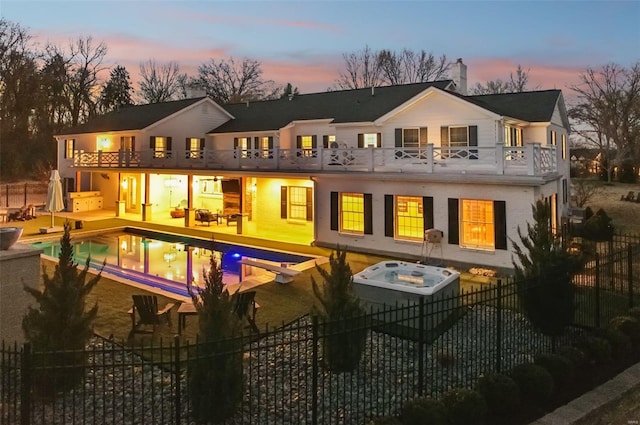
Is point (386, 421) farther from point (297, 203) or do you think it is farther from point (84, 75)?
point (84, 75)

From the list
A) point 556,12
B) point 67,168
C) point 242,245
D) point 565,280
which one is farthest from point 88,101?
point 565,280

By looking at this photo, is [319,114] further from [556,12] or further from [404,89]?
[556,12]

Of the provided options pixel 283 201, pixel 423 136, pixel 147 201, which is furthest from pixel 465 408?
pixel 147 201

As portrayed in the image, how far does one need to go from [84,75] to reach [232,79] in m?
18.7

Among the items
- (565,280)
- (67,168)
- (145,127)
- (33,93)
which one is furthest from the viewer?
(33,93)

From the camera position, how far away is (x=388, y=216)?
18891mm

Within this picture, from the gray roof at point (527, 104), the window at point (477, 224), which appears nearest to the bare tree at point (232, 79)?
the gray roof at point (527, 104)

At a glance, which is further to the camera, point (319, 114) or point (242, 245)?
point (319, 114)

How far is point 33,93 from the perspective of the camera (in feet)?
165

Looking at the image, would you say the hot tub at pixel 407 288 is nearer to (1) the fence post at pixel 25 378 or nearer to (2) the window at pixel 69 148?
(1) the fence post at pixel 25 378

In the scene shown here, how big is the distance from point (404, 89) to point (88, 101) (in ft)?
150

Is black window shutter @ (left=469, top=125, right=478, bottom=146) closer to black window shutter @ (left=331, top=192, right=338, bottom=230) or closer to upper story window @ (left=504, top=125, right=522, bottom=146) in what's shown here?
upper story window @ (left=504, top=125, right=522, bottom=146)

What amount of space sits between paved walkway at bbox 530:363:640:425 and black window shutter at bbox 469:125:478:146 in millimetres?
14417

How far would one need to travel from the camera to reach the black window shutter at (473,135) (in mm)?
20812
